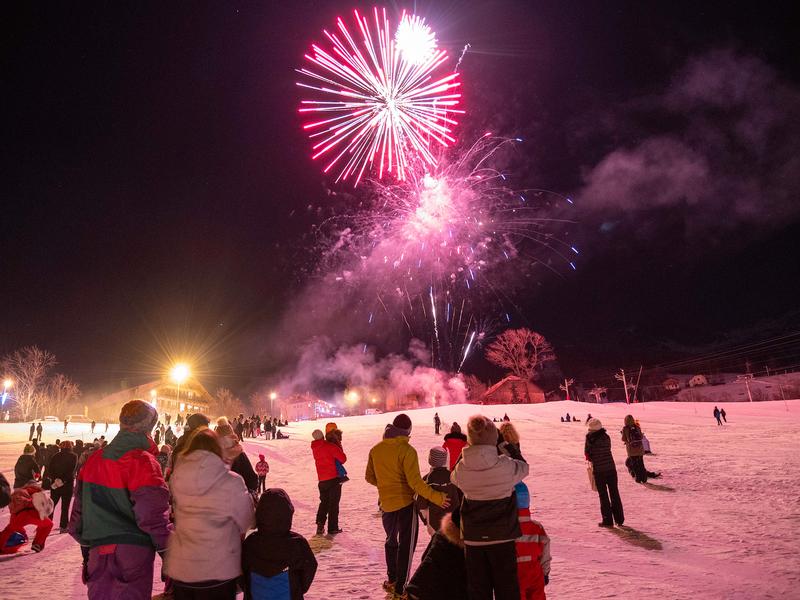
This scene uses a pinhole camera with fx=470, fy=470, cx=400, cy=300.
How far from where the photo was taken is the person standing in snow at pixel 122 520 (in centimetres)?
330

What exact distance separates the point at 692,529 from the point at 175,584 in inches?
303

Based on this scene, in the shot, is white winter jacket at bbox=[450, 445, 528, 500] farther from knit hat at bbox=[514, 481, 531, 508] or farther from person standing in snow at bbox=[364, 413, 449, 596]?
person standing in snow at bbox=[364, 413, 449, 596]

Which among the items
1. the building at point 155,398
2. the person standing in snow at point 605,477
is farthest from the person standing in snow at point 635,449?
the building at point 155,398

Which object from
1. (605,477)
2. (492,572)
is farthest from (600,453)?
(492,572)

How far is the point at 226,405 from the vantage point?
337 ft

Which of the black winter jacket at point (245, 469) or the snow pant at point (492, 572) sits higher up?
the black winter jacket at point (245, 469)

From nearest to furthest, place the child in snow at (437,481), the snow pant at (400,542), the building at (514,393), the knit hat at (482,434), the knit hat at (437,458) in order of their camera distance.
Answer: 1. the knit hat at (482,434)
2. the snow pant at (400,542)
3. the child in snow at (437,481)
4. the knit hat at (437,458)
5. the building at (514,393)

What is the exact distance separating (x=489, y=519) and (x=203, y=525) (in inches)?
80.8

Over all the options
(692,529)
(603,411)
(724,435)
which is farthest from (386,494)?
(603,411)

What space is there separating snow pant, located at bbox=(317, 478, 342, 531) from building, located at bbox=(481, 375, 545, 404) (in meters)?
61.9

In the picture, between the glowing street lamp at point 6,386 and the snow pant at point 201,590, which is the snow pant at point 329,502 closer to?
the snow pant at point 201,590

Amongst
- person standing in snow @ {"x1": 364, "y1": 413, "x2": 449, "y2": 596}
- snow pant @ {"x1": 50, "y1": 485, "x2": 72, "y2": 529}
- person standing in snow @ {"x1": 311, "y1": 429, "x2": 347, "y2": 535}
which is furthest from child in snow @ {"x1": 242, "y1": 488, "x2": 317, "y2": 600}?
snow pant @ {"x1": 50, "y1": 485, "x2": 72, "y2": 529}

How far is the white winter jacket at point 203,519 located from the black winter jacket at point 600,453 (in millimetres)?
6567

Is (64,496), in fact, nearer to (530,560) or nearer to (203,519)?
(203,519)
